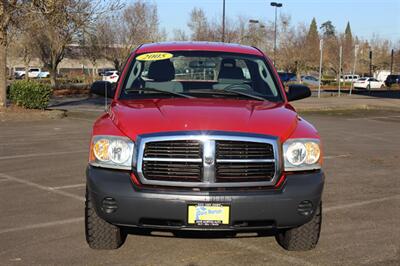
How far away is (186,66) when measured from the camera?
553 centimetres

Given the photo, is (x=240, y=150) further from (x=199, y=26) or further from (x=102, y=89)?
(x=199, y=26)

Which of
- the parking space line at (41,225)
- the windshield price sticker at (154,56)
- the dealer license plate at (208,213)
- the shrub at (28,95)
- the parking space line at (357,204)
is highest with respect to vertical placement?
the windshield price sticker at (154,56)

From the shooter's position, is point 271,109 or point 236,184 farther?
point 271,109

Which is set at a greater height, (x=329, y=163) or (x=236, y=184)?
(x=236, y=184)

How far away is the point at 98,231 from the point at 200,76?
6.73 feet

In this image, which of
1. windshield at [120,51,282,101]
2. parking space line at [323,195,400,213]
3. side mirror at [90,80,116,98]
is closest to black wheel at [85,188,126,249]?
windshield at [120,51,282,101]

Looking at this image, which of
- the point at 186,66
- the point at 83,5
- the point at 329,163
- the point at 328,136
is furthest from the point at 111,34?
the point at 186,66

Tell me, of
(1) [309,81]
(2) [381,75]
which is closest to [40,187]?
(1) [309,81]

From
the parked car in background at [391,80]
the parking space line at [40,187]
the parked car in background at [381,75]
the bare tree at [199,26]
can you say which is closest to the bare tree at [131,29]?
the bare tree at [199,26]

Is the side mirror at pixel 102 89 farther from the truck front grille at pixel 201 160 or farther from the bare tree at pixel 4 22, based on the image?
the bare tree at pixel 4 22

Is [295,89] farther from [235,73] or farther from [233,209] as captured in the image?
[233,209]

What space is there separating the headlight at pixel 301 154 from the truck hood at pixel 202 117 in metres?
0.09

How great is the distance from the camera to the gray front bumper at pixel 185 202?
149 inches

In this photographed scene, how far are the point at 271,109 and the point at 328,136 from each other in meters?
9.21
